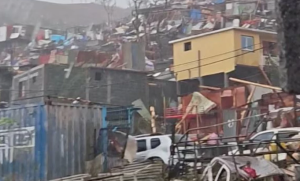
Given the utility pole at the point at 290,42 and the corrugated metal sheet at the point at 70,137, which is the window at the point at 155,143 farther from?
the utility pole at the point at 290,42

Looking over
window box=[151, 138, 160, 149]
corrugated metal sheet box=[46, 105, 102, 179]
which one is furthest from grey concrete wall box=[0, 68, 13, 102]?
corrugated metal sheet box=[46, 105, 102, 179]

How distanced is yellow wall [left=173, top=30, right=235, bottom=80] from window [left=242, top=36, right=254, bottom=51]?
97cm

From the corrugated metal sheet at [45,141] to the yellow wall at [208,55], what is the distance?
1679cm

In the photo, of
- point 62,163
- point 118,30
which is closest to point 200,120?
point 62,163

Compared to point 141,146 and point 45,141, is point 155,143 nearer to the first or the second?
point 141,146

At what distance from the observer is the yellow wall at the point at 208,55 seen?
33.5m

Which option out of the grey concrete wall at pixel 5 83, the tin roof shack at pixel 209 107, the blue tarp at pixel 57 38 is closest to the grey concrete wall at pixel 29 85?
the grey concrete wall at pixel 5 83

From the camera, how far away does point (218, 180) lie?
10.9 m

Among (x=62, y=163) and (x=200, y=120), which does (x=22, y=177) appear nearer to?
(x=62, y=163)

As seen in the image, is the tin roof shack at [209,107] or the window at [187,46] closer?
the tin roof shack at [209,107]

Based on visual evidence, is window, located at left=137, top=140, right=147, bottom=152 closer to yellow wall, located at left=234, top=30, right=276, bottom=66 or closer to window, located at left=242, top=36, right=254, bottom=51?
yellow wall, located at left=234, top=30, right=276, bottom=66

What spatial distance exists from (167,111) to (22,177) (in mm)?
15715

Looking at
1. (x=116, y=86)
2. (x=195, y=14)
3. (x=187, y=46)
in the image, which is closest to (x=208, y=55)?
(x=187, y=46)

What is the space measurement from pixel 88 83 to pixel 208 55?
23.7 feet
